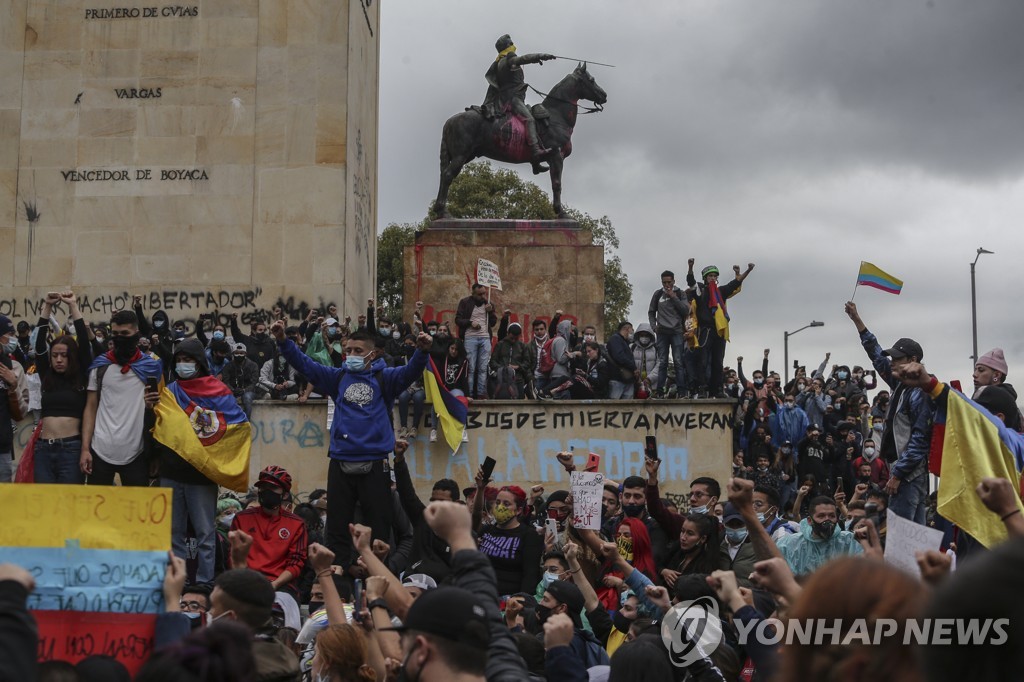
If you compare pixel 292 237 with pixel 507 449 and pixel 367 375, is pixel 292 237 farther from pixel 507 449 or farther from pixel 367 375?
pixel 367 375

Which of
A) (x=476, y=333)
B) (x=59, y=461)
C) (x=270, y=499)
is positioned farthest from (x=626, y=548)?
(x=476, y=333)

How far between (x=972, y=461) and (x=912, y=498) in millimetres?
1962

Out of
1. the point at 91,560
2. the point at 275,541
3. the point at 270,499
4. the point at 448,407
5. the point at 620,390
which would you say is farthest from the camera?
the point at 620,390

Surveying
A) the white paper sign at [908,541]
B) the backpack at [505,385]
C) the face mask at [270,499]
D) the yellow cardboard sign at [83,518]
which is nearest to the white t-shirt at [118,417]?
the face mask at [270,499]

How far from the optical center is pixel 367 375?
10211 mm

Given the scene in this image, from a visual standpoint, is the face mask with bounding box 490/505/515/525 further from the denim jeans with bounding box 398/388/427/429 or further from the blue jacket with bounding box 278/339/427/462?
the denim jeans with bounding box 398/388/427/429

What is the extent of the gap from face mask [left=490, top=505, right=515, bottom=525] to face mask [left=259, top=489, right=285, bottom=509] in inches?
66.8

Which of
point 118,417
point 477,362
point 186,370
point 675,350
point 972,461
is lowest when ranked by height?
point 972,461

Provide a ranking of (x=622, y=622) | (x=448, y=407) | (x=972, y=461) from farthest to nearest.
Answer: (x=448, y=407) < (x=972, y=461) < (x=622, y=622)

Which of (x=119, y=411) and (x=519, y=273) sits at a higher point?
(x=519, y=273)

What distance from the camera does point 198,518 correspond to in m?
9.98

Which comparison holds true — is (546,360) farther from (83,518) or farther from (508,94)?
(83,518)

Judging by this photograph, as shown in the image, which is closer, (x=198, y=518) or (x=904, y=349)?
(x=904, y=349)

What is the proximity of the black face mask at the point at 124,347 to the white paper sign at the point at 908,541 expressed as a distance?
6.38 m
